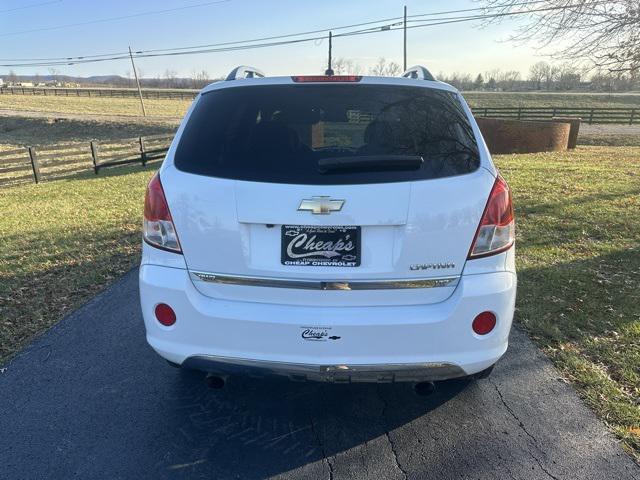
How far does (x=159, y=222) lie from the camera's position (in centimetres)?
239

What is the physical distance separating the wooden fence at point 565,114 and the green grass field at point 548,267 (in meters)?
29.9

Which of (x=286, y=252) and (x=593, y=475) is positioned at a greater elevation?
(x=286, y=252)

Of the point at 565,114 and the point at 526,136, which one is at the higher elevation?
the point at 526,136

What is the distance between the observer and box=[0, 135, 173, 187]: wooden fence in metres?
13.8

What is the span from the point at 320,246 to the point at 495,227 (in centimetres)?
86

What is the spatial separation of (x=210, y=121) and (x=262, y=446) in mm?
1755

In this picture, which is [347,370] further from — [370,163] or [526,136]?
[526,136]

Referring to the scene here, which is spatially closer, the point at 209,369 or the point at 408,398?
the point at 209,369

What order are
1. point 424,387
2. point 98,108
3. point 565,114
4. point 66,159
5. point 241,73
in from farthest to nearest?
point 98,108 → point 565,114 → point 66,159 → point 241,73 → point 424,387

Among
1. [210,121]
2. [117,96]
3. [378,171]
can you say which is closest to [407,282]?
[378,171]

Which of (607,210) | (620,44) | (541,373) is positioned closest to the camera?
(541,373)

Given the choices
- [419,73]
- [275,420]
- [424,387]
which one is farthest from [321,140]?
[275,420]

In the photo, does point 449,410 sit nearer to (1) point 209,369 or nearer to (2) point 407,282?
(2) point 407,282

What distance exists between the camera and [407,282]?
7.31 ft
